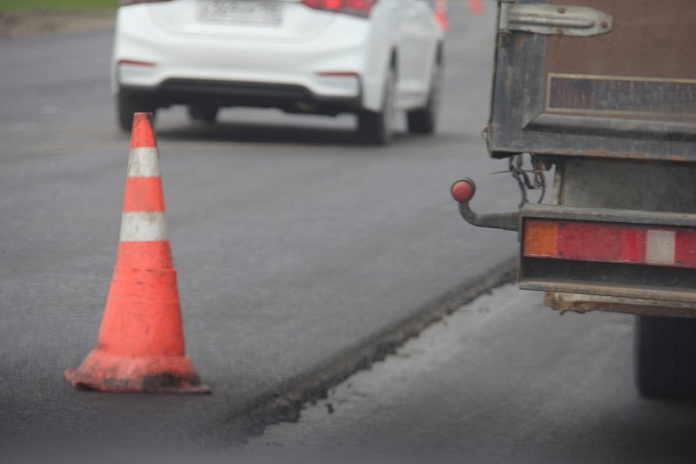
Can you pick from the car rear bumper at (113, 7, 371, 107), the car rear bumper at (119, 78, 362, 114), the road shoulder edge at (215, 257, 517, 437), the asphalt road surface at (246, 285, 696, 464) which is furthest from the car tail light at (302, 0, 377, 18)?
the asphalt road surface at (246, 285, 696, 464)

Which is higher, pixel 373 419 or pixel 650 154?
pixel 650 154

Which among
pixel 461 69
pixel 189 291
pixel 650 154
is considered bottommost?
pixel 461 69

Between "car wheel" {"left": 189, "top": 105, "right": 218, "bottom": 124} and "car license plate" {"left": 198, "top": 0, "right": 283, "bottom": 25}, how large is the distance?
221cm

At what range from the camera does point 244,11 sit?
12.8 meters

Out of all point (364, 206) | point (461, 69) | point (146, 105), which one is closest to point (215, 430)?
point (364, 206)

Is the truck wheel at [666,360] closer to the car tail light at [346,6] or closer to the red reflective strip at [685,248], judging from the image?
the red reflective strip at [685,248]

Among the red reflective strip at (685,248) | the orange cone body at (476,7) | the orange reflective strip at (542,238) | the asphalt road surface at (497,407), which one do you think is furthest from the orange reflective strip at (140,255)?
the orange cone body at (476,7)

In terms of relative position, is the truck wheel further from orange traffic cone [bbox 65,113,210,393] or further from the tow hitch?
orange traffic cone [bbox 65,113,210,393]

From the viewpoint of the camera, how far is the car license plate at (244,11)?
42.0 ft

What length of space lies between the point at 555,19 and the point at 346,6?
8.14 meters

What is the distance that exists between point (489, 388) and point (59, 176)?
218 inches

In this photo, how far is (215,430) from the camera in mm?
5344

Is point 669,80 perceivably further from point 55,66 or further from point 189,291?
point 55,66

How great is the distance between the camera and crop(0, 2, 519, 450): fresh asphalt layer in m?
5.77
